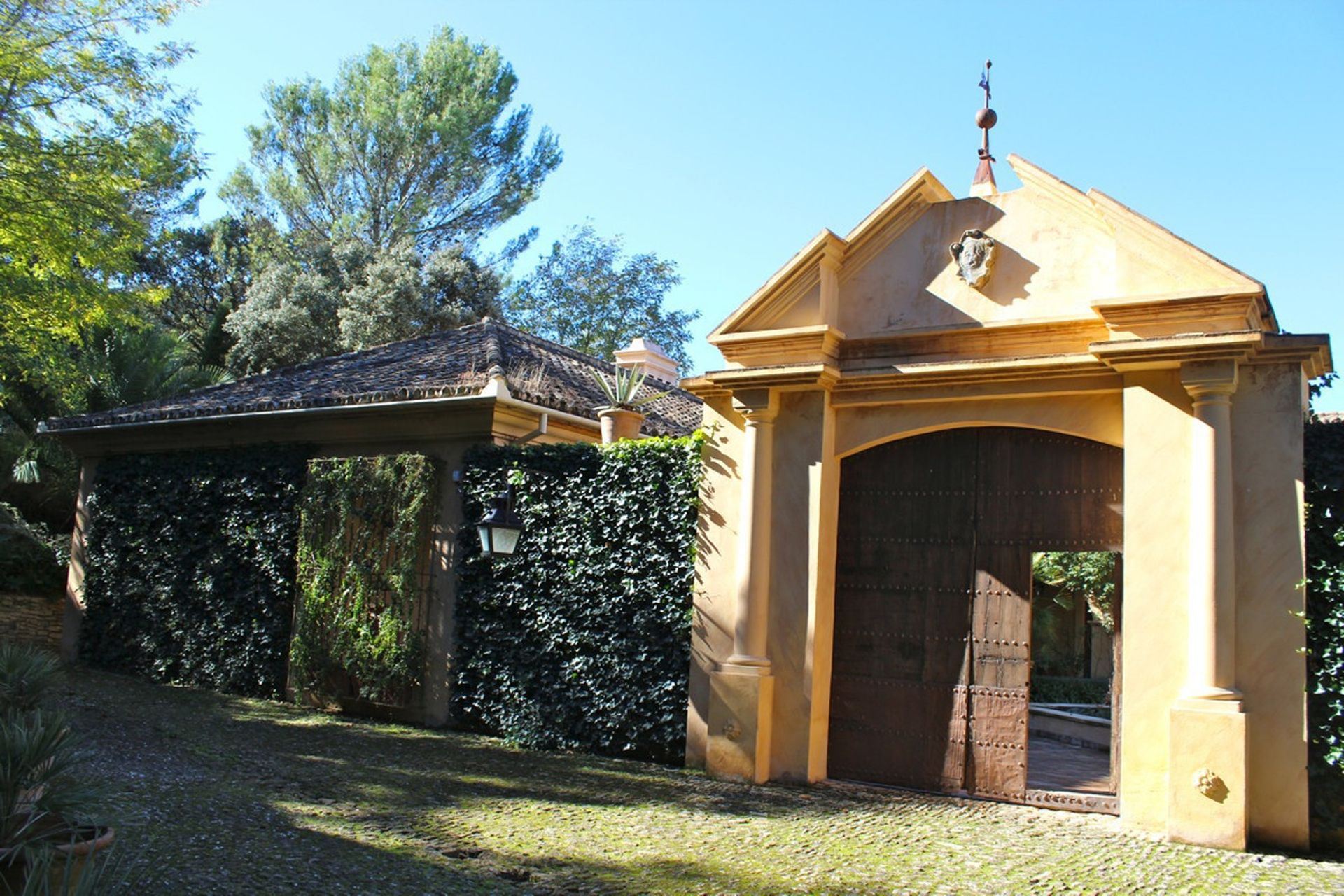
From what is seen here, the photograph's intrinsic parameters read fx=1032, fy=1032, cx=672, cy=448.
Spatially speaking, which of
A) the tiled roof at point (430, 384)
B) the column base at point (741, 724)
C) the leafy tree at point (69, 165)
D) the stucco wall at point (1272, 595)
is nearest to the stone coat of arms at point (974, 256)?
the stucco wall at point (1272, 595)

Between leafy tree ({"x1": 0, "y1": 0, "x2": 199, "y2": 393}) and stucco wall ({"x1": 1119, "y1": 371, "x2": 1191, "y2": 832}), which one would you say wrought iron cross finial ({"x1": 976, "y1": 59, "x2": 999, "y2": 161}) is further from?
leafy tree ({"x1": 0, "y1": 0, "x2": 199, "y2": 393})

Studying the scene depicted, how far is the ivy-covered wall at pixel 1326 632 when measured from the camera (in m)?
6.86

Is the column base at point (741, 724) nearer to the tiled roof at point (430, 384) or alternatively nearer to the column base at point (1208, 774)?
the column base at point (1208, 774)

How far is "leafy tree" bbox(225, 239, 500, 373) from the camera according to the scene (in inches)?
1067

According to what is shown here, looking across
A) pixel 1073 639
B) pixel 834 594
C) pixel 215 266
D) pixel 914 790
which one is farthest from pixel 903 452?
pixel 215 266

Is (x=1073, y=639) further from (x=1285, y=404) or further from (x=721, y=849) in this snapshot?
(x=721, y=849)

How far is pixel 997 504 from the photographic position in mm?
8492

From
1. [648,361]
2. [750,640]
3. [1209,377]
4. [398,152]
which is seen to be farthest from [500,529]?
[398,152]

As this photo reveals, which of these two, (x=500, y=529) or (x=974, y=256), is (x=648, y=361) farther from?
(x=974, y=256)

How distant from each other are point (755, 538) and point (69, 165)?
439 inches

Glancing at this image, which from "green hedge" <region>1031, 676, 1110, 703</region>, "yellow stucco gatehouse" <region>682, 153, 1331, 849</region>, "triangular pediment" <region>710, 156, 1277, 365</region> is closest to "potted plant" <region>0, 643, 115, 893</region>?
"yellow stucco gatehouse" <region>682, 153, 1331, 849</region>

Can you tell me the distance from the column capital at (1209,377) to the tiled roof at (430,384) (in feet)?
21.8

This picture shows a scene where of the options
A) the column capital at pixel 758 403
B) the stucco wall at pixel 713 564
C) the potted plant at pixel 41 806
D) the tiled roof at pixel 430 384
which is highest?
the tiled roof at pixel 430 384

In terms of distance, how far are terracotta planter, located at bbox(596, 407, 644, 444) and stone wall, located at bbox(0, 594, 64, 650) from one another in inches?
397
